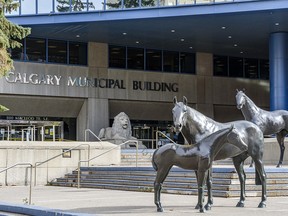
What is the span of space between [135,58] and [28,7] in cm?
1221

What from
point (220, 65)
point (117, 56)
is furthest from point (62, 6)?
point (220, 65)

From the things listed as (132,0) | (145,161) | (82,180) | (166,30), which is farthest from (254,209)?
(166,30)

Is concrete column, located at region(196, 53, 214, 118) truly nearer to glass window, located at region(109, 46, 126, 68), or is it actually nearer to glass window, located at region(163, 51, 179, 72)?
glass window, located at region(163, 51, 179, 72)

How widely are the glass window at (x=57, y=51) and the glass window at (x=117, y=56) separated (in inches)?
153

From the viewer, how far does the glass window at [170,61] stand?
5147cm

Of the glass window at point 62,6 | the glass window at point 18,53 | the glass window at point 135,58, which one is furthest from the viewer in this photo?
the glass window at point 135,58

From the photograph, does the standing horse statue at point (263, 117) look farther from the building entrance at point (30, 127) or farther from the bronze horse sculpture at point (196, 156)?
the building entrance at point (30, 127)

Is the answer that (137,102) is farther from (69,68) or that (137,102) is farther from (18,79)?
(18,79)

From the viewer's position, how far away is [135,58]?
5022 cm

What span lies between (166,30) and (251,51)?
40.4 ft

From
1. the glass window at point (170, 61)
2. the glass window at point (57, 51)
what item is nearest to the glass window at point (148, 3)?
the glass window at point (57, 51)

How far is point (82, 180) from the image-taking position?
84.7 ft

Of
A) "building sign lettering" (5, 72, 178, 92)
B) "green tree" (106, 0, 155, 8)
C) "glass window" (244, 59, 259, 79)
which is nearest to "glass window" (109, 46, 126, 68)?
"building sign lettering" (5, 72, 178, 92)

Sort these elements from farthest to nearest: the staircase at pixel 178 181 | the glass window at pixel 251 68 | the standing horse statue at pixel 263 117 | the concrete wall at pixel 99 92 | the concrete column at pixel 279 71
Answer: the glass window at pixel 251 68 → the concrete wall at pixel 99 92 → the concrete column at pixel 279 71 → the standing horse statue at pixel 263 117 → the staircase at pixel 178 181
